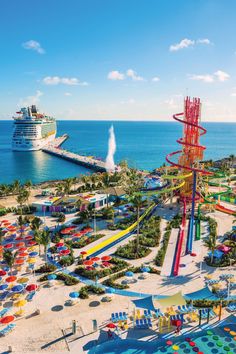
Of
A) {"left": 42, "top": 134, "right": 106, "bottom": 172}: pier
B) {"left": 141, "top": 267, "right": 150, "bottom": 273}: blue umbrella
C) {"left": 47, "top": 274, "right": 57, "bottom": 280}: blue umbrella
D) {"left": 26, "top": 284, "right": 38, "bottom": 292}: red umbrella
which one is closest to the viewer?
{"left": 26, "top": 284, "right": 38, "bottom": 292}: red umbrella

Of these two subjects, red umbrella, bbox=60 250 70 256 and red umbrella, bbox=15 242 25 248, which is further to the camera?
red umbrella, bbox=15 242 25 248

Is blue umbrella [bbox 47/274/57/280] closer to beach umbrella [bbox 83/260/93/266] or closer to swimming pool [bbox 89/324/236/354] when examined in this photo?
beach umbrella [bbox 83/260/93/266]

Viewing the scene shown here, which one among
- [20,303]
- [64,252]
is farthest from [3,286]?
[64,252]

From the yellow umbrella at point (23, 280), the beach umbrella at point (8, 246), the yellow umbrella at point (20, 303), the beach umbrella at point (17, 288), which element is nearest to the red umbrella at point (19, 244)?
the beach umbrella at point (8, 246)

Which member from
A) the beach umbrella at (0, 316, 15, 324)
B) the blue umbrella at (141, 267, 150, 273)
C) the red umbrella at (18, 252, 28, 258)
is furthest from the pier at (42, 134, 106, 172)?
the beach umbrella at (0, 316, 15, 324)

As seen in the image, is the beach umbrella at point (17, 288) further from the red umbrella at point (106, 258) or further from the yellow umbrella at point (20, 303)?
the red umbrella at point (106, 258)

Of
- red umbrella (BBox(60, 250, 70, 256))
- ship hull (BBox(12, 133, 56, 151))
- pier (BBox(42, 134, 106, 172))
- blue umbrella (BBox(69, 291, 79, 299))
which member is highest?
ship hull (BBox(12, 133, 56, 151))

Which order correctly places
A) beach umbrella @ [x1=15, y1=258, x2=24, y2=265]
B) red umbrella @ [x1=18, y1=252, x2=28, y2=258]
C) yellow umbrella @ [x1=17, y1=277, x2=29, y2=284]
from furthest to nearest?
red umbrella @ [x1=18, y1=252, x2=28, y2=258], beach umbrella @ [x1=15, y1=258, x2=24, y2=265], yellow umbrella @ [x1=17, y1=277, x2=29, y2=284]

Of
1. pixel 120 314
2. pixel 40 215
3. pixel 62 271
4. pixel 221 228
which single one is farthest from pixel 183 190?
pixel 120 314

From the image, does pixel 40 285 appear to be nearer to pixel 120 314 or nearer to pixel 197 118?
pixel 120 314
